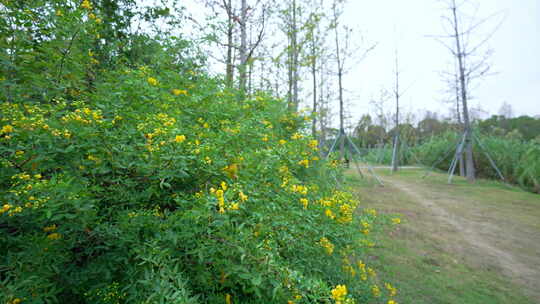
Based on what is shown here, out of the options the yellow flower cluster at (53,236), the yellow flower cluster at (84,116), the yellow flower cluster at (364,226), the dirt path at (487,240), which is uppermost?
the yellow flower cluster at (84,116)

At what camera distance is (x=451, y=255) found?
4.27 m

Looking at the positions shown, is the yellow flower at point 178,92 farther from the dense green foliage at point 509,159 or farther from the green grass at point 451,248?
the dense green foliage at point 509,159

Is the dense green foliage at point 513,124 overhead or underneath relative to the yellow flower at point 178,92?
overhead

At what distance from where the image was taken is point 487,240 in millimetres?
4953

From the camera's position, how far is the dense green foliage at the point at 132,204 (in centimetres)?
124

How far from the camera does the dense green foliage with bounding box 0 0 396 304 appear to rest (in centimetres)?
124

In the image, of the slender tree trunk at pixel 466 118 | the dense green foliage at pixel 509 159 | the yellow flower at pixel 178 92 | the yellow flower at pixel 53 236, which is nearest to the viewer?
the yellow flower at pixel 53 236

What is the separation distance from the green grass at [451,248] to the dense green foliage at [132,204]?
1.86m

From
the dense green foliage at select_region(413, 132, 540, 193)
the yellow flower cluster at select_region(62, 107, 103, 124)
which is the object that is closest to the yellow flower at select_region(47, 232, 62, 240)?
the yellow flower cluster at select_region(62, 107, 103, 124)

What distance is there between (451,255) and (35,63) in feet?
18.2

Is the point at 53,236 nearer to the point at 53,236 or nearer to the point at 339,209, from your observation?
the point at 53,236

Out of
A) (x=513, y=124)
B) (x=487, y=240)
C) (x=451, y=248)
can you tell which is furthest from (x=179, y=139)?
(x=513, y=124)

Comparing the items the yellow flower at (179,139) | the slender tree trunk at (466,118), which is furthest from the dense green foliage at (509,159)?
the yellow flower at (179,139)

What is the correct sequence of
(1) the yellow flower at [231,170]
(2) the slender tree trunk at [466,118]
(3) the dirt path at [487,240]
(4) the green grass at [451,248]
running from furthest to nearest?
1. (2) the slender tree trunk at [466,118]
2. (3) the dirt path at [487,240]
3. (4) the green grass at [451,248]
4. (1) the yellow flower at [231,170]
